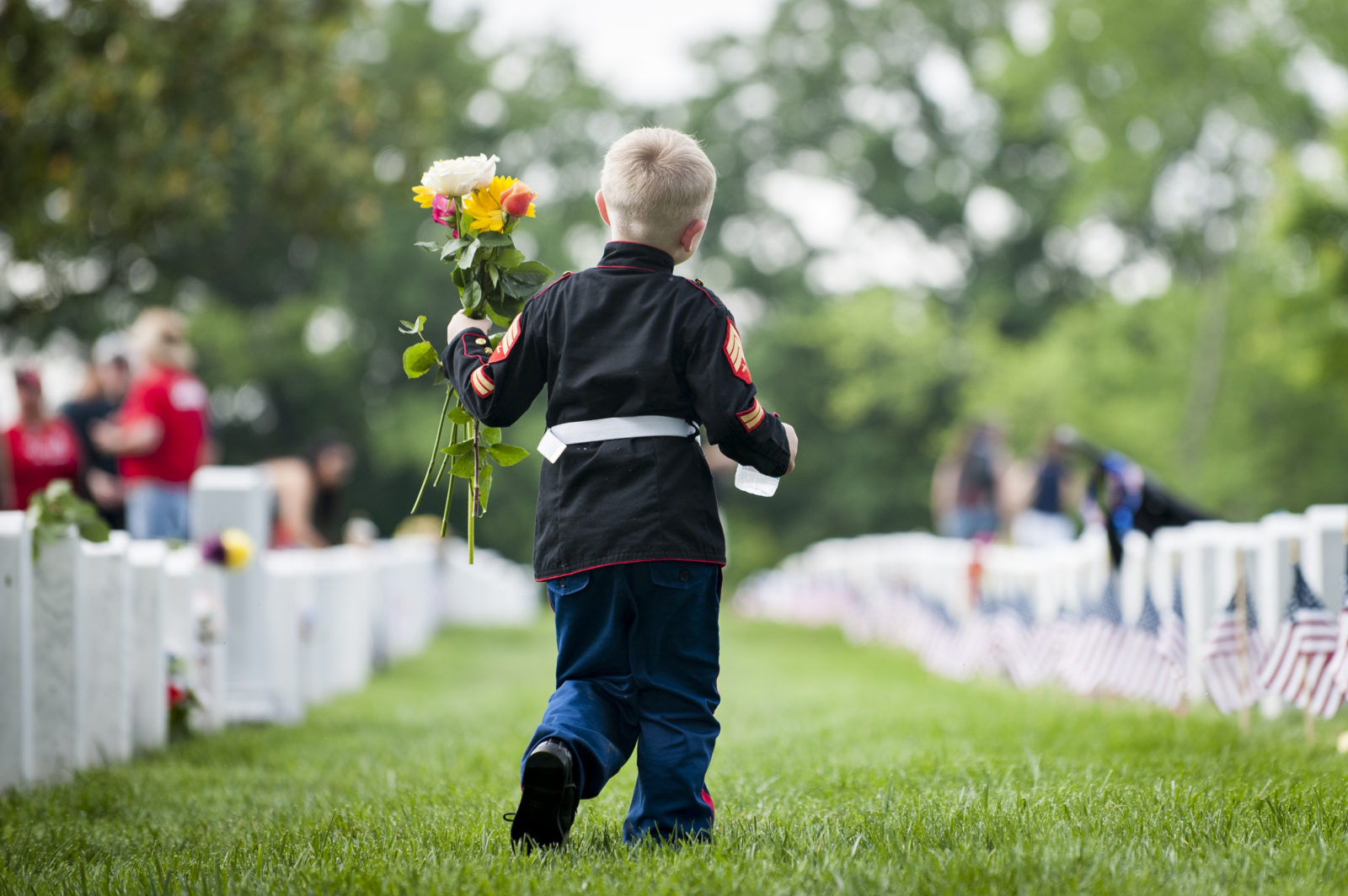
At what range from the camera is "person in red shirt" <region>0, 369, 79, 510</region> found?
8.12 m

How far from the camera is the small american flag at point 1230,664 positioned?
5594mm

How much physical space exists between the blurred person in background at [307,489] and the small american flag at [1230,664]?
6.76 m

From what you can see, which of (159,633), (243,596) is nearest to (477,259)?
(159,633)

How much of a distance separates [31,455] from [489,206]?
18.4 feet

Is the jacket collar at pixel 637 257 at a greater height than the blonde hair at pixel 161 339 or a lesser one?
greater

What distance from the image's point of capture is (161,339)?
7.84 meters

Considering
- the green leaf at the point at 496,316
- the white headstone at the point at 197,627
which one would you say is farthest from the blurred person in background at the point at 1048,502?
the green leaf at the point at 496,316

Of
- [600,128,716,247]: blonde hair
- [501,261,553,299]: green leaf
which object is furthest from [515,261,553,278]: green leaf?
[600,128,716,247]: blonde hair

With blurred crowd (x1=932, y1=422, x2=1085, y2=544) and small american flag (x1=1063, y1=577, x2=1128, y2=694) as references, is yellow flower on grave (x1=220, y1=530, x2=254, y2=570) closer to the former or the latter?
small american flag (x1=1063, y1=577, x2=1128, y2=694)

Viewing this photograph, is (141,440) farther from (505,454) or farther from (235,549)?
(505,454)

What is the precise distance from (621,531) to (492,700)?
5315mm

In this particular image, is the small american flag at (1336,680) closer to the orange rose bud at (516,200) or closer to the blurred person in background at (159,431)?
the orange rose bud at (516,200)

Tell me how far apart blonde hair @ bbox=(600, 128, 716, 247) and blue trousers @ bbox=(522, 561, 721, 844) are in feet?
2.68

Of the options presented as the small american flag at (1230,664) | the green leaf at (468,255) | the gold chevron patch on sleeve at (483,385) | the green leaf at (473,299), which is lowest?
the small american flag at (1230,664)
